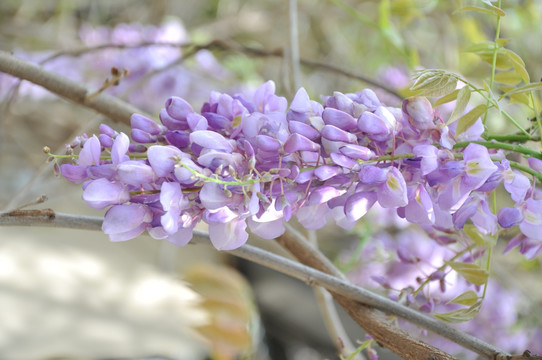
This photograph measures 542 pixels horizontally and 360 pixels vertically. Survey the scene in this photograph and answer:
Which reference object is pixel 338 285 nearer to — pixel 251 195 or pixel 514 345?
pixel 251 195

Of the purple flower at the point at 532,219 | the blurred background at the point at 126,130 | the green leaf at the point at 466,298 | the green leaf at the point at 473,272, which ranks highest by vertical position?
the purple flower at the point at 532,219

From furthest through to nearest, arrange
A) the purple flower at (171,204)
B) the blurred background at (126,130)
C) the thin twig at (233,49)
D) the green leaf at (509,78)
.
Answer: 1. the blurred background at (126,130)
2. the thin twig at (233,49)
3. the green leaf at (509,78)
4. the purple flower at (171,204)

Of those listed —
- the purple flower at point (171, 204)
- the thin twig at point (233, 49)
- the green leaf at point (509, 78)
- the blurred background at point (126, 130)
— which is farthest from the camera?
the blurred background at point (126, 130)

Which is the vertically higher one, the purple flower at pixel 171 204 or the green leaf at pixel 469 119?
the green leaf at pixel 469 119

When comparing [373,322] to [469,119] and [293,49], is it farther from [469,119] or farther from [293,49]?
[293,49]

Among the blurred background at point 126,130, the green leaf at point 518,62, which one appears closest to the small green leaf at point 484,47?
the green leaf at point 518,62

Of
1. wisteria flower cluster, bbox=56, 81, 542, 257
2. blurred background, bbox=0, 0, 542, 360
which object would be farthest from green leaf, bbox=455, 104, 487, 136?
blurred background, bbox=0, 0, 542, 360

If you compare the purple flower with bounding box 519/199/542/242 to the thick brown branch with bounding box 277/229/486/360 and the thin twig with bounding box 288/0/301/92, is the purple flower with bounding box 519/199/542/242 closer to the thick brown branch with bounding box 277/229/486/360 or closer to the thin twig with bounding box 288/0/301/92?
the thick brown branch with bounding box 277/229/486/360

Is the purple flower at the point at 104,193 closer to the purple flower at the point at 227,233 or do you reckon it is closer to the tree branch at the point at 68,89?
the purple flower at the point at 227,233
